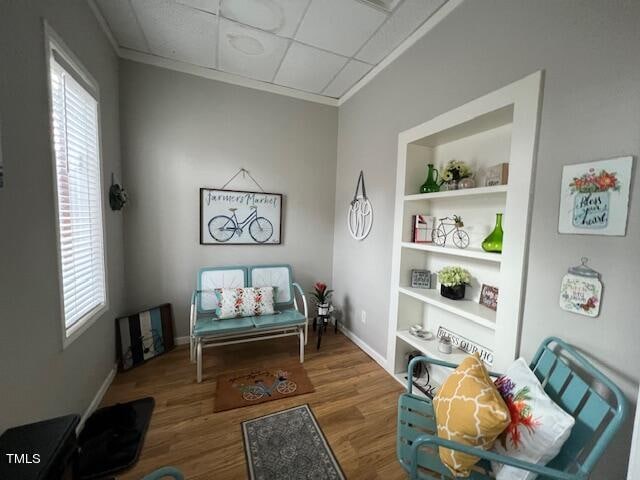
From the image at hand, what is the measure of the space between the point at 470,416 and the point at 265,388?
151 centimetres

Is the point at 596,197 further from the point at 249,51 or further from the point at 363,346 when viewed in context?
the point at 249,51

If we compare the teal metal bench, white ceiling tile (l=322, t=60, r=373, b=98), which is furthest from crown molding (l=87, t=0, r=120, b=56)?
the teal metal bench

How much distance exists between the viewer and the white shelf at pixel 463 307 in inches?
57.7

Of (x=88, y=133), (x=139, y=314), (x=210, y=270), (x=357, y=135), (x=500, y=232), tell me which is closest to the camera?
(x=500, y=232)

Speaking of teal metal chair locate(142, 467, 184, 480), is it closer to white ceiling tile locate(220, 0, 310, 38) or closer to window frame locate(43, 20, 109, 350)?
window frame locate(43, 20, 109, 350)

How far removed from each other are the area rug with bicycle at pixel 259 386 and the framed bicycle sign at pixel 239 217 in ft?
4.22

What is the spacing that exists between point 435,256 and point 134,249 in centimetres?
272

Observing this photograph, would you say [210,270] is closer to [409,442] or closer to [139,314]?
[139,314]

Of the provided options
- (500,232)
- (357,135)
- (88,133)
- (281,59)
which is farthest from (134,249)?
(500,232)

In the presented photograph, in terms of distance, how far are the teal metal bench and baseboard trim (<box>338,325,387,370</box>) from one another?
59cm

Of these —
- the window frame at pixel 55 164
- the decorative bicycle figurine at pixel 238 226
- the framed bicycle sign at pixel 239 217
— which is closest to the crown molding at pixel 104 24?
the window frame at pixel 55 164

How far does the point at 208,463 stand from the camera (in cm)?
137

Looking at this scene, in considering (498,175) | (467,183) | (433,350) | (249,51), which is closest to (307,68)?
(249,51)

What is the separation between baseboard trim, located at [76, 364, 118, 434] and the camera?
154 centimetres
